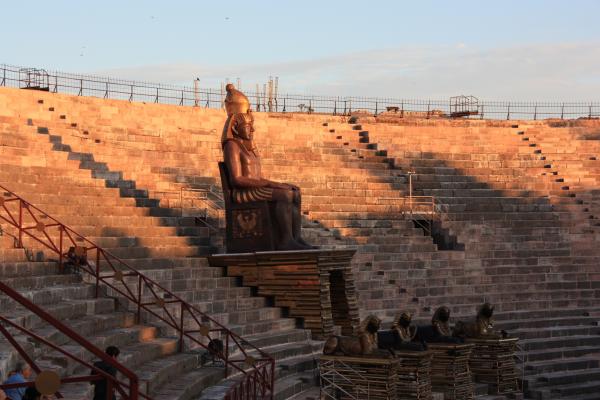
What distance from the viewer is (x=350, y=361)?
562 inches

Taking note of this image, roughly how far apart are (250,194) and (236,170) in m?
0.53

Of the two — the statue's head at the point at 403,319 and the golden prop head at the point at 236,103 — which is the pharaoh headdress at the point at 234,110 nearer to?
the golden prop head at the point at 236,103

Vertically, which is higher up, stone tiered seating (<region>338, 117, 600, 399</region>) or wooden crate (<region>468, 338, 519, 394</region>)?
stone tiered seating (<region>338, 117, 600, 399</region>)

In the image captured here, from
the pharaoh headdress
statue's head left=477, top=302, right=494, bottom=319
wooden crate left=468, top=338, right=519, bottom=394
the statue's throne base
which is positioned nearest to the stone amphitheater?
wooden crate left=468, top=338, right=519, bottom=394

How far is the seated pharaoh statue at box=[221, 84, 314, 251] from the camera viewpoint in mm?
17672

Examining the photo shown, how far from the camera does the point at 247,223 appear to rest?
17875mm

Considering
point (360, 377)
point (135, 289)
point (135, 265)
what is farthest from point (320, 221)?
point (360, 377)

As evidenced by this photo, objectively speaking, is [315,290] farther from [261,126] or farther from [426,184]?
[261,126]

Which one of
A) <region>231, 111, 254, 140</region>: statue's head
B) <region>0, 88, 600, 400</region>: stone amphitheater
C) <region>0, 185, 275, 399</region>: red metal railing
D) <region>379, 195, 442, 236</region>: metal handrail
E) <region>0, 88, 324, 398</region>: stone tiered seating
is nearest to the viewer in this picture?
<region>0, 88, 324, 398</region>: stone tiered seating

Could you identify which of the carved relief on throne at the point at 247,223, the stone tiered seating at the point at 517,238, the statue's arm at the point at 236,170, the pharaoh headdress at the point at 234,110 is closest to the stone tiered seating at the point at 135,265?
the carved relief on throne at the point at 247,223

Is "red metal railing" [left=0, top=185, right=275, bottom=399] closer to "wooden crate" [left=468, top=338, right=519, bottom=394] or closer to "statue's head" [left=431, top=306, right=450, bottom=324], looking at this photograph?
"statue's head" [left=431, top=306, right=450, bottom=324]

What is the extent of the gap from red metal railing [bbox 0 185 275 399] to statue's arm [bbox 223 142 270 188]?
3003 millimetres

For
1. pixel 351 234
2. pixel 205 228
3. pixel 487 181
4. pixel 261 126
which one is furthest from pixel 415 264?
pixel 261 126

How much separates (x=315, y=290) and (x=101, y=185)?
4.79m
